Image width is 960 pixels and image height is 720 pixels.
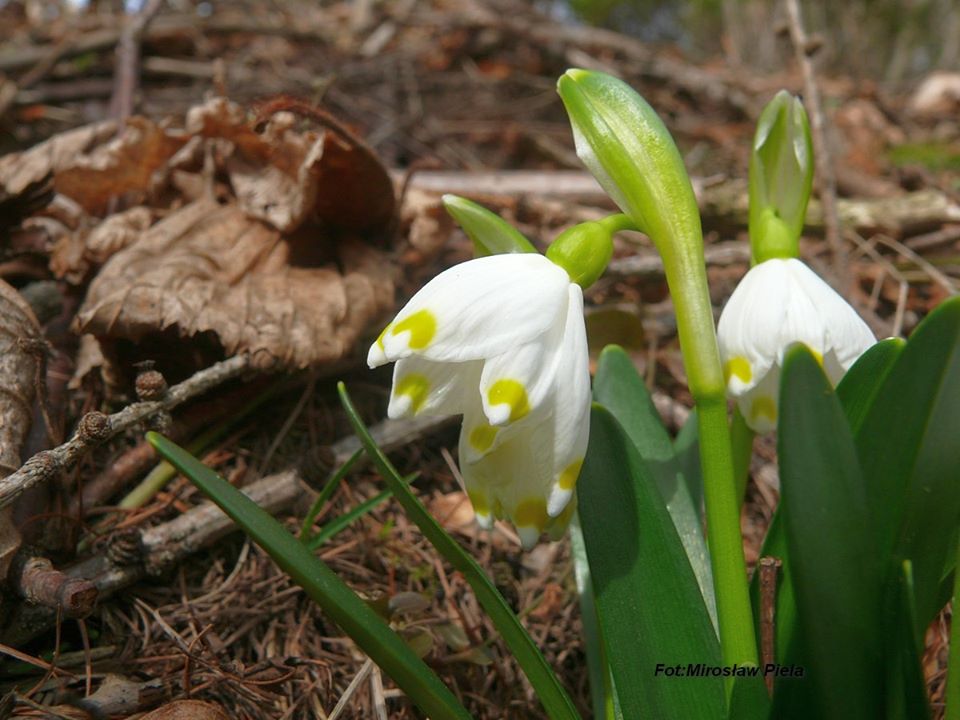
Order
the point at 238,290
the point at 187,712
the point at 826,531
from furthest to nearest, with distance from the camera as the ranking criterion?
the point at 238,290 → the point at 187,712 → the point at 826,531

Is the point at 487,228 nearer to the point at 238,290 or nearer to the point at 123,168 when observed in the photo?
the point at 238,290

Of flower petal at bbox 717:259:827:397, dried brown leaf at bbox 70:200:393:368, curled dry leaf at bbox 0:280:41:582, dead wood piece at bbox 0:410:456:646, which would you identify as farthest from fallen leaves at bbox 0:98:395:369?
flower petal at bbox 717:259:827:397

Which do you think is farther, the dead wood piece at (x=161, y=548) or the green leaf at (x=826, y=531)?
the dead wood piece at (x=161, y=548)

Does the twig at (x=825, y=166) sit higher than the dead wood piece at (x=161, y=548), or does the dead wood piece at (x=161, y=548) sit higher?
the twig at (x=825, y=166)

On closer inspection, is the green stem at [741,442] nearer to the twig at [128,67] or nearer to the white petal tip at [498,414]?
the white petal tip at [498,414]

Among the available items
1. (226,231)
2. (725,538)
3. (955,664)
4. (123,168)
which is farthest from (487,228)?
(123,168)

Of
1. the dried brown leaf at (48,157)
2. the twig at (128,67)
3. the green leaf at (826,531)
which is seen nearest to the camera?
the green leaf at (826,531)

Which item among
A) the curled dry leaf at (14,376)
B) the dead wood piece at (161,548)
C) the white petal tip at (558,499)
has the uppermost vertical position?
the white petal tip at (558,499)

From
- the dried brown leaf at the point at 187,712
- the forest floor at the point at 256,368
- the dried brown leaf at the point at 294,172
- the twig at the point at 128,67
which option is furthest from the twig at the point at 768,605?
the twig at the point at 128,67
